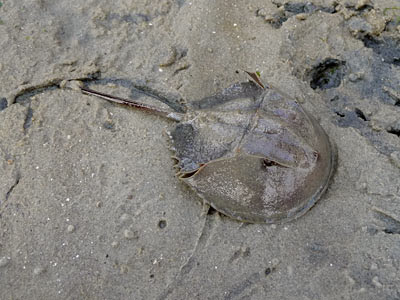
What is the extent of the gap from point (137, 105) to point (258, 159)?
1071mm

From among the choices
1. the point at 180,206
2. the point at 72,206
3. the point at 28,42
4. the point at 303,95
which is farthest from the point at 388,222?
the point at 28,42

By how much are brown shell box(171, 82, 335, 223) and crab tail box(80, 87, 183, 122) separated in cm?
21

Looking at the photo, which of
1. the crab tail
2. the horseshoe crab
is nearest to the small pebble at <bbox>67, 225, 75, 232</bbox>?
the horseshoe crab

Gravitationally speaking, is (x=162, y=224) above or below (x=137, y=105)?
below

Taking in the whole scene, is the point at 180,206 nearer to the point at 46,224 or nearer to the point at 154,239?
the point at 154,239

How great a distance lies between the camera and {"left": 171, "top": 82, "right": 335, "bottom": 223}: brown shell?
2.43m

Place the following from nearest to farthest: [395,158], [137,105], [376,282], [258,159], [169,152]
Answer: [376,282] < [258,159] < [395,158] < [169,152] < [137,105]

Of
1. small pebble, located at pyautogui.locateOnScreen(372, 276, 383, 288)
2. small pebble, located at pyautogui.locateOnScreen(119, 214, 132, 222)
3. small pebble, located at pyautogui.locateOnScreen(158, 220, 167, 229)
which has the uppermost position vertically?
small pebble, located at pyautogui.locateOnScreen(119, 214, 132, 222)

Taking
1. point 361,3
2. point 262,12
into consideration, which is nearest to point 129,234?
point 262,12

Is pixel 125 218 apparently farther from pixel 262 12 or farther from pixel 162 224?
pixel 262 12

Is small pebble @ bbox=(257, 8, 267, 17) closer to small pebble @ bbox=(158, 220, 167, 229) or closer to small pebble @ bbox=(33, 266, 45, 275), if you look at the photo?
small pebble @ bbox=(158, 220, 167, 229)

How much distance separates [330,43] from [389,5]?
711mm

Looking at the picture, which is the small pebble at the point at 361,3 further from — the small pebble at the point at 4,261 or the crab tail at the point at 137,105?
the small pebble at the point at 4,261

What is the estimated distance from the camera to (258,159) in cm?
242
